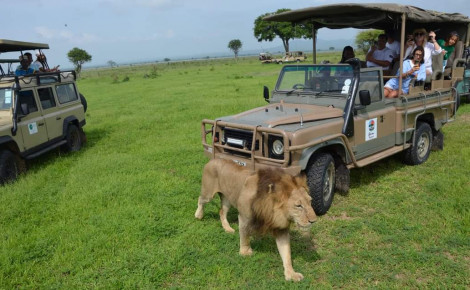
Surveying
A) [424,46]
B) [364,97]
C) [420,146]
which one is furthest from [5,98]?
[424,46]

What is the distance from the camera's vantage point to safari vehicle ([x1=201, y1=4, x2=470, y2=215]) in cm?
426

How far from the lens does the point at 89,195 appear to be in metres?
5.43

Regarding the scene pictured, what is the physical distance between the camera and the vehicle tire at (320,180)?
4344 mm

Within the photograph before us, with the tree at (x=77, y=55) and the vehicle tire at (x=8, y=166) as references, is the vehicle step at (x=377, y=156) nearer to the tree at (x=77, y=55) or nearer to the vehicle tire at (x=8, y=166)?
the vehicle tire at (x=8, y=166)

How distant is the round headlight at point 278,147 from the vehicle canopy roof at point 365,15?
239cm

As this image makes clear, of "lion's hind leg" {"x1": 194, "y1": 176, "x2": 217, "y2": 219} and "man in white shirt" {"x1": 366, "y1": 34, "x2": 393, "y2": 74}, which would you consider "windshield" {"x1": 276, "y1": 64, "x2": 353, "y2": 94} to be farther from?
"lion's hind leg" {"x1": 194, "y1": 176, "x2": 217, "y2": 219}

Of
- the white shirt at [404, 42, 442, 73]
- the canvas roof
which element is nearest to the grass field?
the white shirt at [404, 42, 442, 73]

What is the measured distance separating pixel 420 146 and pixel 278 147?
3.45 meters

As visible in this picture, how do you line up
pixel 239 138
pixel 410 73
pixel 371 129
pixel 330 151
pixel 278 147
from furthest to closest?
pixel 410 73 → pixel 371 129 → pixel 330 151 → pixel 239 138 → pixel 278 147

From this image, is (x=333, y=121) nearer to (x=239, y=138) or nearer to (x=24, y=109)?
(x=239, y=138)

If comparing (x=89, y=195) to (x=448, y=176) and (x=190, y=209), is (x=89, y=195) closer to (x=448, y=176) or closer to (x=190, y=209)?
(x=190, y=209)

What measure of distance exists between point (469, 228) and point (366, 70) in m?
2.39

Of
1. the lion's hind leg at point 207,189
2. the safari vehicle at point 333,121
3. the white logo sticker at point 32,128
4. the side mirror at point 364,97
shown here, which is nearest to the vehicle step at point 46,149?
the white logo sticker at point 32,128

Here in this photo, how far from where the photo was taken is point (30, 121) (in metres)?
7.00
